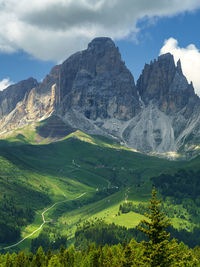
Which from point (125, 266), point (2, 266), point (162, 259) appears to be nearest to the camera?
point (162, 259)

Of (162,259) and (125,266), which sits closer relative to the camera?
(162,259)

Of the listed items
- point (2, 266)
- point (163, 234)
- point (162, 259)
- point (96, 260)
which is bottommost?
point (2, 266)

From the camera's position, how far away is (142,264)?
166 feet

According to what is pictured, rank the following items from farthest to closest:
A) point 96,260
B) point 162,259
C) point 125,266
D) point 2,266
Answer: point 2,266
point 96,260
point 125,266
point 162,259

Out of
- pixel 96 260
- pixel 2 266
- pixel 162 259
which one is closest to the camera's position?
pixel 162 259

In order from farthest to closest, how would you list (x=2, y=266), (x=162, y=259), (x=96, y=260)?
(x=2, y=266) < (x=96, y=260) < (x=162, y=259)

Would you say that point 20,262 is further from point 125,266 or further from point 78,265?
point 125,266

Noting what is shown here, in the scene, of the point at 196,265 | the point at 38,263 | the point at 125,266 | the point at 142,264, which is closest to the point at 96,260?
the point at 38,263

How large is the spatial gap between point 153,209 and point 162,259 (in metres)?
7.13

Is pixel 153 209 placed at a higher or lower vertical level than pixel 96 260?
higher

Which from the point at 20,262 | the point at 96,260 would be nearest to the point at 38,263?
the point at 20,262

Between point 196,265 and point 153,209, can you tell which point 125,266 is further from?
point 196,265

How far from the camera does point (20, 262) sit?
136 metres

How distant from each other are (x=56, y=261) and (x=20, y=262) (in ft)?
71.0
